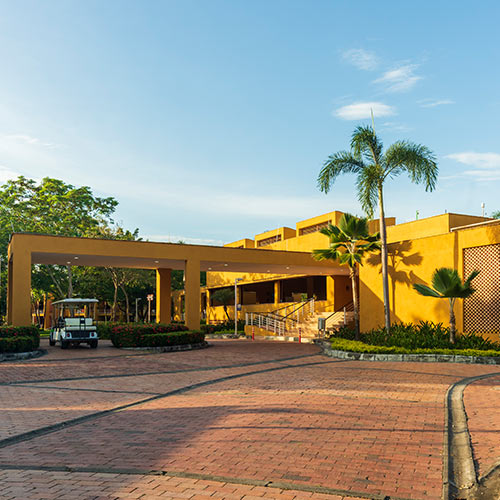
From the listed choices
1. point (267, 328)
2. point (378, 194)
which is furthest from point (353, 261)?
point (267, 328)

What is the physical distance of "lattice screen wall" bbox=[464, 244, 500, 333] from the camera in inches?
728

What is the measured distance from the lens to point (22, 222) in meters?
40.1

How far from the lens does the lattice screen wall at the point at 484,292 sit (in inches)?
728

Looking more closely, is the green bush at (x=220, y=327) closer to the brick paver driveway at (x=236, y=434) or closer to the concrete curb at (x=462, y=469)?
the brick paver driveway at (x=236, y=434)

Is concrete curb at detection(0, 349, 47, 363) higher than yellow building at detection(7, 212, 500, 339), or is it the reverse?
yellow building at detection(7, 212, 500, 339)

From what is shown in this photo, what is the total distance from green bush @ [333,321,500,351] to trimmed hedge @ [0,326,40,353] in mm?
13166

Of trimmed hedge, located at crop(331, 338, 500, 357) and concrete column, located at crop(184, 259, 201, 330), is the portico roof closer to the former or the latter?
concrete column, located at crop(184, 259, 201, 330)

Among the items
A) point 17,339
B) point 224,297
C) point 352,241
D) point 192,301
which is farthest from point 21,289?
point 224,297

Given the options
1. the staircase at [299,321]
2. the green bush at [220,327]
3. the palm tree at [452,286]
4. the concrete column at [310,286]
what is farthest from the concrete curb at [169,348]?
the concrete column at [310,286]

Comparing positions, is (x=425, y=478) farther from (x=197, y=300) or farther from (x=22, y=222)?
(x=22, y=222)

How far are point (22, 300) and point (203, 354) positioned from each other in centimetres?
813

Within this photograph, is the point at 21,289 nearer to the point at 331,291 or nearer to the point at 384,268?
the point at 384,268

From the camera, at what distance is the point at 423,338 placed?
19219 millimetres

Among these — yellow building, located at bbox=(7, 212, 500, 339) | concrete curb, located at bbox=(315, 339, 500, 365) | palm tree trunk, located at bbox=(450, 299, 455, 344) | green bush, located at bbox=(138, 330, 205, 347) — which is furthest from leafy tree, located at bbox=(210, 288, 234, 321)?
palm tree trunk, located at bbox=(450, 299, 455, 344)
